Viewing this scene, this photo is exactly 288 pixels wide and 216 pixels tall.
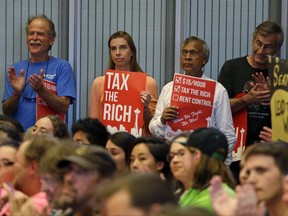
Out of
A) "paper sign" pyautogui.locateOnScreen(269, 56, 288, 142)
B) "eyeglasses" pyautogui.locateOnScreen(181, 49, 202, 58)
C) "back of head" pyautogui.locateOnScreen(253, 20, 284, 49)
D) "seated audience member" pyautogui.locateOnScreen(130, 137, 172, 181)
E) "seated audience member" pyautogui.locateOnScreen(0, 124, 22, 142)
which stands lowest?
"seated audience member" pyautogui.locateOnScreen(130, 137, 172, 181)

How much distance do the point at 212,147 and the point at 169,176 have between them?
105 cm

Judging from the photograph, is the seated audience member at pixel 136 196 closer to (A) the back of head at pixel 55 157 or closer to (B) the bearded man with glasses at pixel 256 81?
(A) the back of head at pixel 55 157

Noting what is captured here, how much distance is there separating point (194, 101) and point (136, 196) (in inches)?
183

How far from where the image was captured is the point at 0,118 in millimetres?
8898

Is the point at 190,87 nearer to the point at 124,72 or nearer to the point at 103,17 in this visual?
the point at 124,72

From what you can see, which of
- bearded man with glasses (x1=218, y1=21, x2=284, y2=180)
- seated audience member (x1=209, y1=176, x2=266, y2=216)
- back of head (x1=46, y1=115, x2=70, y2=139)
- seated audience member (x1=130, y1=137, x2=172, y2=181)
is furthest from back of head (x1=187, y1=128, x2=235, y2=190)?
bearded man with glasses (x1=218, y1=21, x2=284, y2=180)

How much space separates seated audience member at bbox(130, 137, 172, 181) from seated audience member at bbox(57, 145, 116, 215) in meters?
2.21

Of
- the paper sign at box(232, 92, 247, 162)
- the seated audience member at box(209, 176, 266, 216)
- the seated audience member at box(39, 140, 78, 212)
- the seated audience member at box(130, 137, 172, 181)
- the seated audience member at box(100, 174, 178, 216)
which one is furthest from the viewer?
the paper sign at box(232, 92, 247, 162)

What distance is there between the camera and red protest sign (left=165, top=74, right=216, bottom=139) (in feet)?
28.8

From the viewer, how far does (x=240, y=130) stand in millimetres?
9094

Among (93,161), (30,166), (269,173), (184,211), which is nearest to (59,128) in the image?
(30,166)

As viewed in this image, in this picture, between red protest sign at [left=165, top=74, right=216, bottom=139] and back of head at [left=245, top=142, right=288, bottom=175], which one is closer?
back of head at [left=245, top=142, right=288, bottom=175]

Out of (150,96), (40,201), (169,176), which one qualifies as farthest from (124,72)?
(40,201)

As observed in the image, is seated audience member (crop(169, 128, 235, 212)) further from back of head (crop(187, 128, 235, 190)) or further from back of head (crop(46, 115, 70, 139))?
back of head (crop(46, 115, 70, 139))
